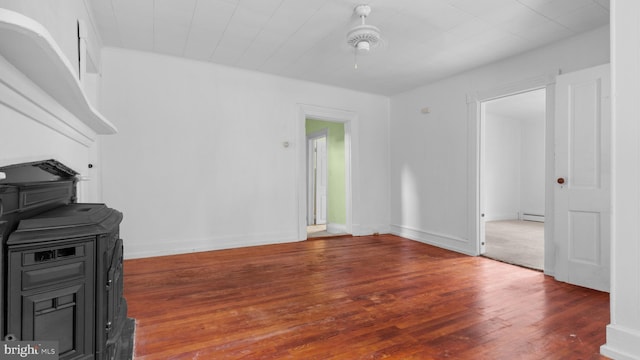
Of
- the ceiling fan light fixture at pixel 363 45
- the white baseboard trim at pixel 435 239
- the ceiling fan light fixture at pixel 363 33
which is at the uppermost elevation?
the ceiling fan light fixture at pixel 363 33

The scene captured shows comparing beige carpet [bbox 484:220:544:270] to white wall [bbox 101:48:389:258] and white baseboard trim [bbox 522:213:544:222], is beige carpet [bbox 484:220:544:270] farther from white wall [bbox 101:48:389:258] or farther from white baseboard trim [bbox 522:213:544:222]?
white wall [bbox 101:48:389:258]

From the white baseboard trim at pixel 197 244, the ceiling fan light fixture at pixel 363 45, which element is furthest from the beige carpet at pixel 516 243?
the ceiling fan light fixture at pixel 363 45

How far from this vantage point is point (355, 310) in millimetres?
2418

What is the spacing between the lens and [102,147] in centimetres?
375

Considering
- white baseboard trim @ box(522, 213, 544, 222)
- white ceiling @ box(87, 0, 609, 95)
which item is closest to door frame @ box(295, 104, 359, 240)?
white ceiling @ box(87, 0, 609, 95)

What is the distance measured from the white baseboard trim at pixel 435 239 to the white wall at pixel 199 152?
1964 millimetres

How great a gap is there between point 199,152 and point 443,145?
360 centimetres

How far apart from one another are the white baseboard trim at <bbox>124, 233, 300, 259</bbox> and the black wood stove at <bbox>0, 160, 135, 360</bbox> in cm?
271

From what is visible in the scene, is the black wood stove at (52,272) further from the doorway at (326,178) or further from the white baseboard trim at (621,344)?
the doorway at (326,178)

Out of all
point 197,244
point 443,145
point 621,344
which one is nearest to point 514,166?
point 443,145

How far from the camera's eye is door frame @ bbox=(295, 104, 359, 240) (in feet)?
16.4

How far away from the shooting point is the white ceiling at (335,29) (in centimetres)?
278

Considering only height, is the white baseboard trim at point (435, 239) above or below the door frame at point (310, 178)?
below

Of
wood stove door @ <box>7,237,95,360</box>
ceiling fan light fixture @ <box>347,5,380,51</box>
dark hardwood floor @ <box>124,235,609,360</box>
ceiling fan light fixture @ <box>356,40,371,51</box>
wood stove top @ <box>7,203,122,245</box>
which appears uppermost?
ceiling fan light fixture @ <box>347,5,380,51</box>
